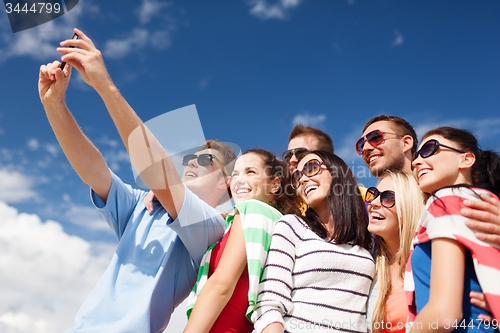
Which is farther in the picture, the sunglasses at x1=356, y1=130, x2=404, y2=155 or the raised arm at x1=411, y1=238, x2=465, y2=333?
the sunglasses at x1=356, y1=130, x2=404, y2=155

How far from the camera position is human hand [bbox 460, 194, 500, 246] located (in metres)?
2.12

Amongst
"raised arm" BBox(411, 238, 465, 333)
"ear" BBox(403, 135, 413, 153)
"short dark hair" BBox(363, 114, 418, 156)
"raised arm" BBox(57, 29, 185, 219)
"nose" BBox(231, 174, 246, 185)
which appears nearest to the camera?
"raised arm" BBox(411, 238, 465, 333)

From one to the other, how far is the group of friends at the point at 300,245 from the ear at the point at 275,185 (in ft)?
1.48

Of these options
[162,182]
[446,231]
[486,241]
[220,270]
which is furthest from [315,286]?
[162,182]

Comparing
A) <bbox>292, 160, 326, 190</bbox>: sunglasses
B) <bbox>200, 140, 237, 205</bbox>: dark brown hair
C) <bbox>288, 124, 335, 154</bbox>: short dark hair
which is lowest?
<bbox>292, 160, 326, 190</bbox>: sunglasses

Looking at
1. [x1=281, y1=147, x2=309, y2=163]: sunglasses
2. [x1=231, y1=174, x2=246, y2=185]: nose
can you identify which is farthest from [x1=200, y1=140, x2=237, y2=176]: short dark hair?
[x1=281, y1=147, x2=309, y2=163]: sunglasses

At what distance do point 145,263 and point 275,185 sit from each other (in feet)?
5.95

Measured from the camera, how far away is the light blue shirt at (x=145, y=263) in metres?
2.70

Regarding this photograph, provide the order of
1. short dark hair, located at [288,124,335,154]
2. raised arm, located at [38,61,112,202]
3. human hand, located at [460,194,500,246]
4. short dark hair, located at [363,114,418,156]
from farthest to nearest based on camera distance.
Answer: short dark hair, located at [288,124,335,154] → short dark hair, located at [363,114,418,156] → raised arm, located at [38,61,112,202] → human hand, located at [460,194,500,246]

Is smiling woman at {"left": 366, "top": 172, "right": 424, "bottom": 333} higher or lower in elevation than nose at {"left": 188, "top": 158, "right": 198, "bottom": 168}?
lower

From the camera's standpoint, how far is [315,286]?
272cm

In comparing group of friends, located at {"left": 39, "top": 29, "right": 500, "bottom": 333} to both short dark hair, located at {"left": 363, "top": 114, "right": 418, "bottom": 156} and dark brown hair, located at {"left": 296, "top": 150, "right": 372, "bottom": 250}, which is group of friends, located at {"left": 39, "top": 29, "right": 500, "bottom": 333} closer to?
dark brown hair, located at {"left": 296, "top": 150, "right": 372, "bottom": 250}

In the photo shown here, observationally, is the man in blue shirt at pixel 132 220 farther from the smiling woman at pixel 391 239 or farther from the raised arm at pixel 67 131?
the smiling woman at pixel 391 239

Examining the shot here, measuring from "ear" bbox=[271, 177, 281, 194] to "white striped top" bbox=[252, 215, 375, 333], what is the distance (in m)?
0.96
